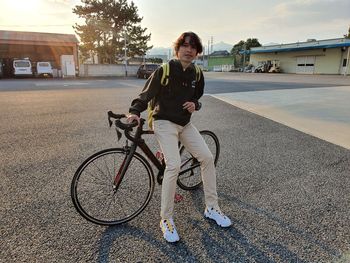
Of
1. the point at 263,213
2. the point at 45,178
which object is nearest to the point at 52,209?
the point at 45,178

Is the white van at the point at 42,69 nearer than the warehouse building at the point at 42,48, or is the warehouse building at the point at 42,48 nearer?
the white van at the point at 42,69

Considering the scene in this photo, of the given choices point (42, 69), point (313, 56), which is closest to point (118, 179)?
point (42, 69)

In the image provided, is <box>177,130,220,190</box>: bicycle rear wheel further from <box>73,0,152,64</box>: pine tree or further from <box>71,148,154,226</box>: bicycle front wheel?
<box>73,0,152,64</box>: pine tree

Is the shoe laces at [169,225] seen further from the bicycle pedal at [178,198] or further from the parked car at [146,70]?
the parked car at [146,70]

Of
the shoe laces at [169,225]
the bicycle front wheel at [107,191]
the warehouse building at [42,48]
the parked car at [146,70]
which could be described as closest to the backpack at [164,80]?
the bicycle front wheel at [107,191]

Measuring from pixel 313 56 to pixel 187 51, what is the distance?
46.8m

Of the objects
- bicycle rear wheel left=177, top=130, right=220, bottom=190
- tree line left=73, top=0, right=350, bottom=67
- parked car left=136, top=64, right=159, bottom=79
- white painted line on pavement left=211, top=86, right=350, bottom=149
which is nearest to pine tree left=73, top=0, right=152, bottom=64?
tree line left=73, top=0, right=350, bottom=67

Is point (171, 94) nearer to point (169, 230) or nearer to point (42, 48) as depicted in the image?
point (169, 230)

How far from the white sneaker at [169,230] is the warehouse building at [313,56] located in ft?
139

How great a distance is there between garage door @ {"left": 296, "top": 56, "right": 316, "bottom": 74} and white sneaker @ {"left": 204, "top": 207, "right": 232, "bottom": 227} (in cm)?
4629

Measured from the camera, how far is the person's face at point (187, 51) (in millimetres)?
2459

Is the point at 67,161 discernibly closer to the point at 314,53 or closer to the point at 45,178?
the point at 45,178

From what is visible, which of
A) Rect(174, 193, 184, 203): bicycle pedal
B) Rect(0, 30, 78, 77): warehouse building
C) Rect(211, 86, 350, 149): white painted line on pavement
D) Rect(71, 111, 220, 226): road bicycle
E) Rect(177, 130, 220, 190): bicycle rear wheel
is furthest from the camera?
Rect(0, 30, 78, 77): warehouse building

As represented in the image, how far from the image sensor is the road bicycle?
2.51 metres
